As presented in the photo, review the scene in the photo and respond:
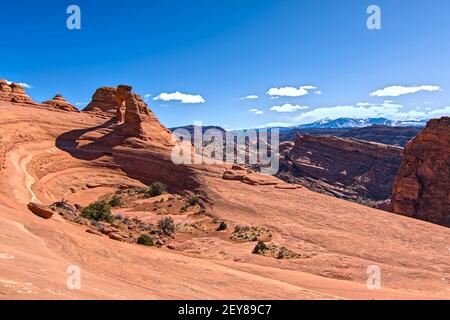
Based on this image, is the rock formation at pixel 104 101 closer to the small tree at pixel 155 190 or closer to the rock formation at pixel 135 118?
the rock formation at pixel 135 118

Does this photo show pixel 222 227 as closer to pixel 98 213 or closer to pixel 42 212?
pixel 98 213

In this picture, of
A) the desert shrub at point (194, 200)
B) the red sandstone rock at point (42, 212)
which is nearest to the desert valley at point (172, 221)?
the red sandstone rock at point (42, 212)

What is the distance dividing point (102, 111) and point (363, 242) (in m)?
42.4

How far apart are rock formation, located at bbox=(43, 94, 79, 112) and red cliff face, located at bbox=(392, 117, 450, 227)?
44254mm

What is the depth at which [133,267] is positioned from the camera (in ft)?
38.0

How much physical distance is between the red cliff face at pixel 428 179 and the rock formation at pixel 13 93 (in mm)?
47227

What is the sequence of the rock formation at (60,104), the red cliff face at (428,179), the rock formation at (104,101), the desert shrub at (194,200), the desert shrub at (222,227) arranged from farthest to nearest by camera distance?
1. the rock formation at (104,101)
2. the rock formation at (60,104)
3. the red cliff face at (428,179)
4. the desert shrub at (194,200)
5. the desert shrub at (222,227)

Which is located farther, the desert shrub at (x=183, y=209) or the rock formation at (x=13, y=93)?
the rock formation at (x=13, y=93)

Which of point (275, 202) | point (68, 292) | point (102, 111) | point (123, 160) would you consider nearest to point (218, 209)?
→ point (275, 202)

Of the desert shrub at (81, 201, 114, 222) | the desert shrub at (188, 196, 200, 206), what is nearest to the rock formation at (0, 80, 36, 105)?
the desert shrub at (188, 196, 200, 206)

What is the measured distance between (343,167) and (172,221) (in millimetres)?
62922

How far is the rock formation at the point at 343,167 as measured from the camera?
7412 centimetres

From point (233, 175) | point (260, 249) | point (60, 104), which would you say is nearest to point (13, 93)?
point (60, 104)
